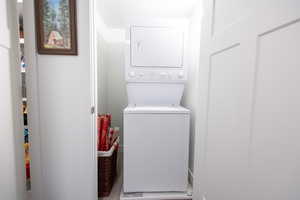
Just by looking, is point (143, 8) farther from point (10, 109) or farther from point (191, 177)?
point (191, 177)

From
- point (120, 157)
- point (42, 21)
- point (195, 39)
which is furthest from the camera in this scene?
point (120, 157)

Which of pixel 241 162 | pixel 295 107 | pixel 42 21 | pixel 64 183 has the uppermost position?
pixel 42 21

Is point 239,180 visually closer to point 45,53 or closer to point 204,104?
point 204,104

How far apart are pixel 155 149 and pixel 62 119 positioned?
2.83 ft

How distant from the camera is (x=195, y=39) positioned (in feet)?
5.59

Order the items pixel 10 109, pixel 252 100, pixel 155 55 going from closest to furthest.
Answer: pixel 252 100, pixel 10 109, pixel 155 55

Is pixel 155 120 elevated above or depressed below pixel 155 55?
below

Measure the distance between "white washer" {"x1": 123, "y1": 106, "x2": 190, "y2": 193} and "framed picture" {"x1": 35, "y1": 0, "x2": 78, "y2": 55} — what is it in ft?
2.37

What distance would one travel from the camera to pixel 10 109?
→ 930 millimetres

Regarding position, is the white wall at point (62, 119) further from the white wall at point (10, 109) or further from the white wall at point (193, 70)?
the white wall at point (193, 70)

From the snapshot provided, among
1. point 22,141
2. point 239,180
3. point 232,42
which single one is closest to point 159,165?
point 239,180

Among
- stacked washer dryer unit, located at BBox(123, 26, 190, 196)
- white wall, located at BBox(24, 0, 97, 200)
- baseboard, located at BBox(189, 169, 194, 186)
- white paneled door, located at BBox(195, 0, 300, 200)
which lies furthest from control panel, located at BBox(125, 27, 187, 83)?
baseboard, located at BBox(189, 169, 194, 186)

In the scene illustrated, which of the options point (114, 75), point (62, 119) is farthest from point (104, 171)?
point (114, 75)

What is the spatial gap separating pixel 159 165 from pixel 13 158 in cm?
114
